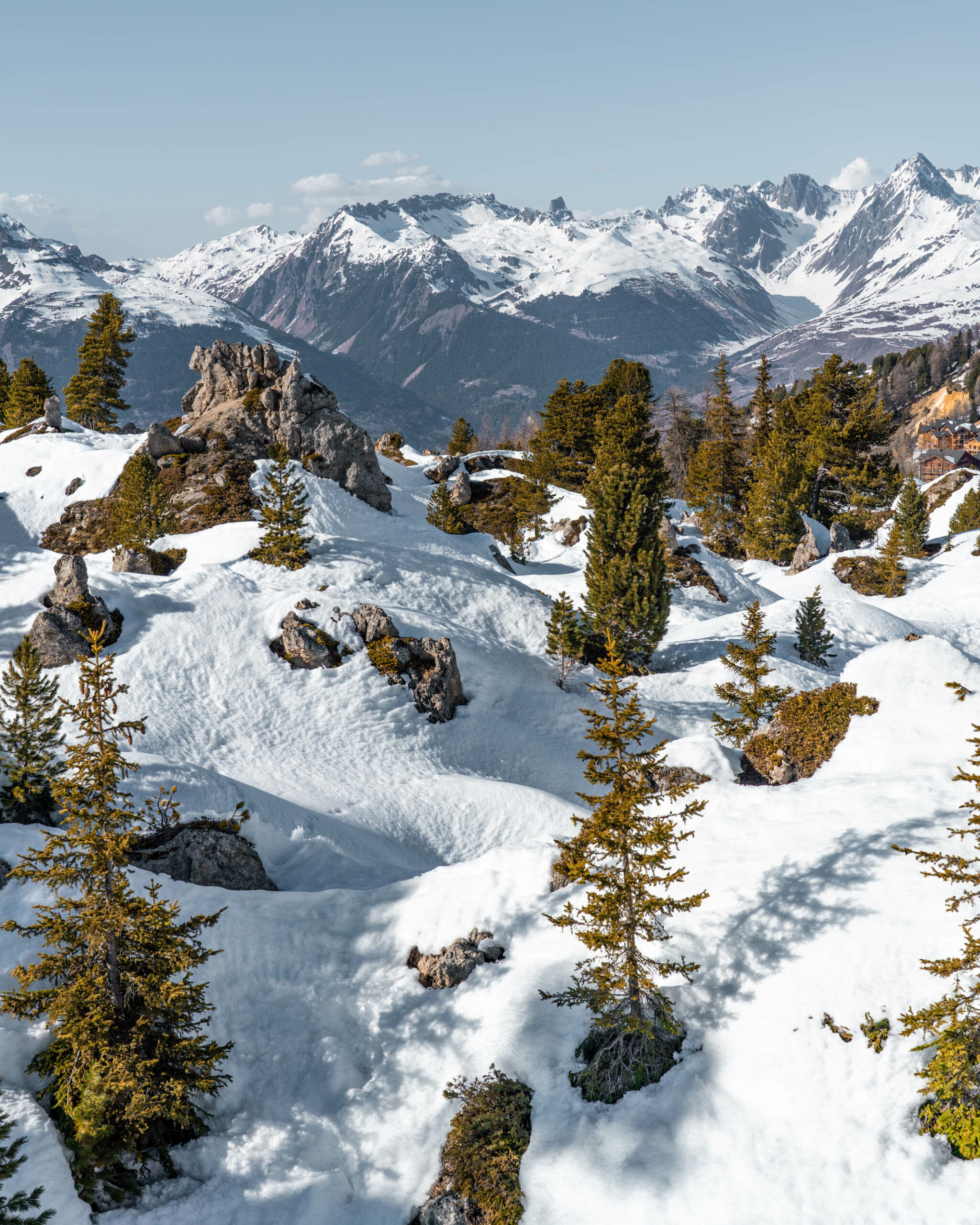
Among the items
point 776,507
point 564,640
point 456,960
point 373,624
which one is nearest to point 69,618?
point 373,624

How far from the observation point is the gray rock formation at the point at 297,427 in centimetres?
5441

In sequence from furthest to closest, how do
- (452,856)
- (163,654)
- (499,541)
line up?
(499,541) < (163,654) < (452,856)

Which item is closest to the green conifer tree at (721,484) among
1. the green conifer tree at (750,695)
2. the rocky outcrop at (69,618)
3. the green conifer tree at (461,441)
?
the green conifer tree at (461,441)

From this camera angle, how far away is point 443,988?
635 inches

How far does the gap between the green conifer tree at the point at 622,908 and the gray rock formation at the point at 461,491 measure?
5849 centimetres

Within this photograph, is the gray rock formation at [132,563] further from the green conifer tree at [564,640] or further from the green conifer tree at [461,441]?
the green conifer tree at [461,441]

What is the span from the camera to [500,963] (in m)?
16.2

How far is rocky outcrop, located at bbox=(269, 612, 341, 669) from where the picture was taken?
105 ft

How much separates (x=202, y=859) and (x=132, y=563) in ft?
74.4

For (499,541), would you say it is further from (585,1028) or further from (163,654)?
(585,1028)

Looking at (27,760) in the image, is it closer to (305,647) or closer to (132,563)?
(305,647)

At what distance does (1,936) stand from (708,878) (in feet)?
48.5

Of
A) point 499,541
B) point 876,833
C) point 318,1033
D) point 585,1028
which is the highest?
point 876,833

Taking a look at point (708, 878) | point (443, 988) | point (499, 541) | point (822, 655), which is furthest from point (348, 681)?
point (499, 541)
